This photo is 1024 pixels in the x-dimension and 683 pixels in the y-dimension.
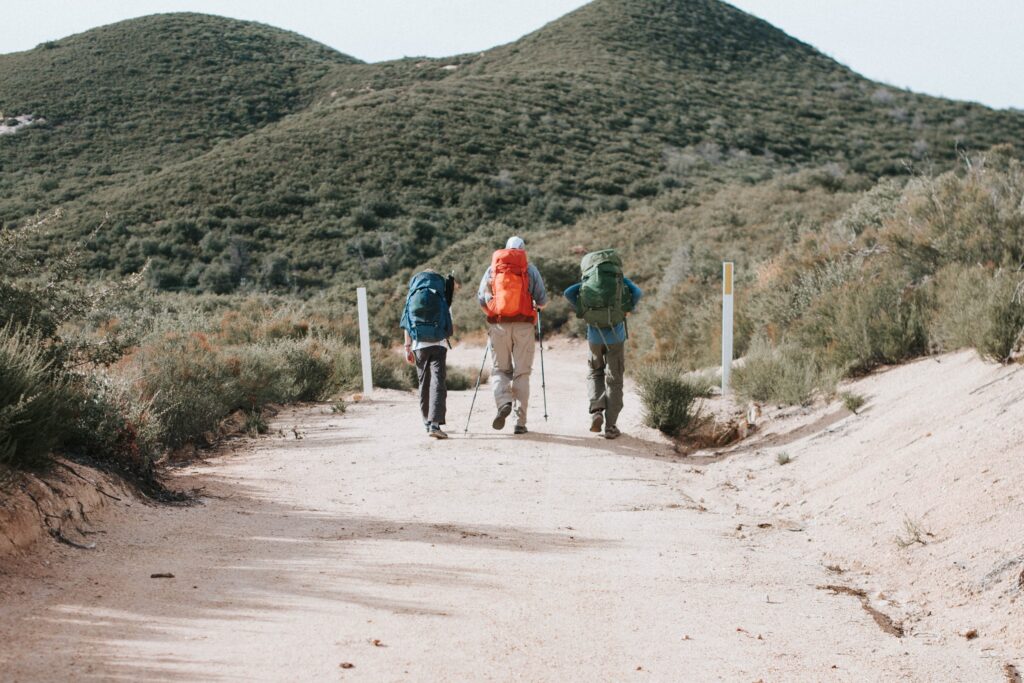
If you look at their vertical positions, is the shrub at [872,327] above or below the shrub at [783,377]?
above

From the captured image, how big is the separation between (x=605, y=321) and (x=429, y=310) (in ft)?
6.20

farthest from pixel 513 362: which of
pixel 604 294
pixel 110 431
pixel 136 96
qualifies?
pixel 136 96

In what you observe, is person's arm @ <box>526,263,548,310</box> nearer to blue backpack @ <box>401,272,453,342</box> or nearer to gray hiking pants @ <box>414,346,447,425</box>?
blue backpack @ <box>401,272,453,342</box>

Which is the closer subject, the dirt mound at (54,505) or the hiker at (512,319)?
the dirt mound at (54,505)

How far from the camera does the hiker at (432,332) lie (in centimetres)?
1035

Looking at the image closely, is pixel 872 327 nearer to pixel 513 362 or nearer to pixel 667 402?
pixel 667 402

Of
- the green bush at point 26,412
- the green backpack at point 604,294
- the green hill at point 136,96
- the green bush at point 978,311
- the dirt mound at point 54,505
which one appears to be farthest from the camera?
the green hill at point 136,96

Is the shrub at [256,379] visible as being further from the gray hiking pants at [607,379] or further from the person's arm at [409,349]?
the gray hiking pants at [607,379]

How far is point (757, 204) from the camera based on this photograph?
125 feet

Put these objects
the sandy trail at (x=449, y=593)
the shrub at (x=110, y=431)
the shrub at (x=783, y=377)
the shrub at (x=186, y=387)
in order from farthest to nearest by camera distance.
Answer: the shrub at (x=783, y=377) → the shrub at (x=186, y=387) → the shrub at (x=110, y=431) → the sandy trail at (x=449, y=593)

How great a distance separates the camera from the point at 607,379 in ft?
34.4

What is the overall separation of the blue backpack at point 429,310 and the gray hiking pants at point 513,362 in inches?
21.3

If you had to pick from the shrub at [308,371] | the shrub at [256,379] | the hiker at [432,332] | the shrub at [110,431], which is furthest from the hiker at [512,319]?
the shrub at [308,371]

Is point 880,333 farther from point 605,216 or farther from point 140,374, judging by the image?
point 605,216
